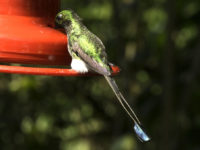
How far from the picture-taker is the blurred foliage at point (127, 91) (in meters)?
5.18

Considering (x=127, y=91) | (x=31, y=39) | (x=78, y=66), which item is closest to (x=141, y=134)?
(x=78, y=66)

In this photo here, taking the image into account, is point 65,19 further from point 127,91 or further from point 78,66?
point 127,91

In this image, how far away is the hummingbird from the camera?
265cm

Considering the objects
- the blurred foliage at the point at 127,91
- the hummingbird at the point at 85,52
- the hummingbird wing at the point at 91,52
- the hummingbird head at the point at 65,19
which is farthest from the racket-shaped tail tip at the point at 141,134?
the blurred foliage at the point at 127,91

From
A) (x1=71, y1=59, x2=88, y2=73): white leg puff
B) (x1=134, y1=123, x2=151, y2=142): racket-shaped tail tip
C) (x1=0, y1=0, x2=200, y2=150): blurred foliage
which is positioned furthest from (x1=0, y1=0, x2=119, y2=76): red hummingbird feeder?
(x1=0, y1=0, x2=200, y2=150): blurred foliage

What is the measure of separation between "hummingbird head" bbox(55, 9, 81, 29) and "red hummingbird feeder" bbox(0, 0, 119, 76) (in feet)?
0.16

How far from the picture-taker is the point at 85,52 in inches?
118

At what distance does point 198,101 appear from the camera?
17.9 feet

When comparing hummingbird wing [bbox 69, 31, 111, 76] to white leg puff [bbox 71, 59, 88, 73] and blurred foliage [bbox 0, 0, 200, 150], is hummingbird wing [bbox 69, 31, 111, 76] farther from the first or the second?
blurred foliage [bbox 0, 0, 200, 150]

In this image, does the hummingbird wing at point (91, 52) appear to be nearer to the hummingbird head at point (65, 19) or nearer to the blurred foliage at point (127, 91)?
the hummingbird head at point (65, 19)

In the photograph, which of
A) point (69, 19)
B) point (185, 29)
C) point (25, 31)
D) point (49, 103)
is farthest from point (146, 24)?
point (25, 31)

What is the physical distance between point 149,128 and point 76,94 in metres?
0.92

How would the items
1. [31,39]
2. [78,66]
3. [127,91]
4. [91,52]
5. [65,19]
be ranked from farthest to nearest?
[127,91], [91,52], [65,19], [78,66], [31,39]

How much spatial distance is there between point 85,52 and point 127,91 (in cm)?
247
